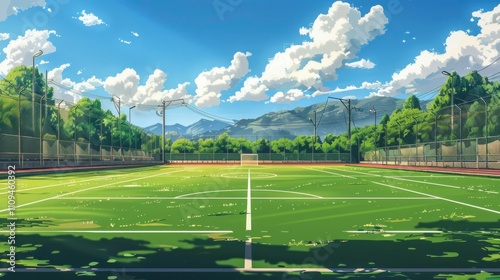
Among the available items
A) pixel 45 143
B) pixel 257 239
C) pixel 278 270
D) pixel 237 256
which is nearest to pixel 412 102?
pixel 45 143

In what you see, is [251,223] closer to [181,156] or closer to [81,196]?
[81,196]

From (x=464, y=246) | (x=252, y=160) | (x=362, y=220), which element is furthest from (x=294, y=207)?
(x=252, y=160)

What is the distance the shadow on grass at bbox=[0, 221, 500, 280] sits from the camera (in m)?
5.50

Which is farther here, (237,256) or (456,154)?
(456,154)

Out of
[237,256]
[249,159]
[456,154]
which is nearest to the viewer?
[237,256]

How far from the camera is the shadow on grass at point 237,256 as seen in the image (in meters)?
5.50

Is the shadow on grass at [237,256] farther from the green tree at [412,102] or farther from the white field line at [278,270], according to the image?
the green tree at [412,102]

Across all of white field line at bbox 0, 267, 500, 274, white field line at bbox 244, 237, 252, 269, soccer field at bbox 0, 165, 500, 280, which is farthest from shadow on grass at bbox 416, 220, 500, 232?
white field line at bbox 244, 237, 252, 269

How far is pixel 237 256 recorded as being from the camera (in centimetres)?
647

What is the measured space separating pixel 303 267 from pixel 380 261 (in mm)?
1059

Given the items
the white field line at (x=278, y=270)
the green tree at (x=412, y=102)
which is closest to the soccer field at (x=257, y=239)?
the white field line at (x=278, y=270)

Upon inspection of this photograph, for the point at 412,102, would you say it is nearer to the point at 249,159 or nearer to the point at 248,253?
the point at 249,159

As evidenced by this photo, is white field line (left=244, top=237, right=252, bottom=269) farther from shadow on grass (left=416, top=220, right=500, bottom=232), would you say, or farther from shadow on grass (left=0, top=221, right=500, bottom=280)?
shadow on grass (left=416, top=220, right=500, bottom=232)

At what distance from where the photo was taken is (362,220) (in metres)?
10.2
